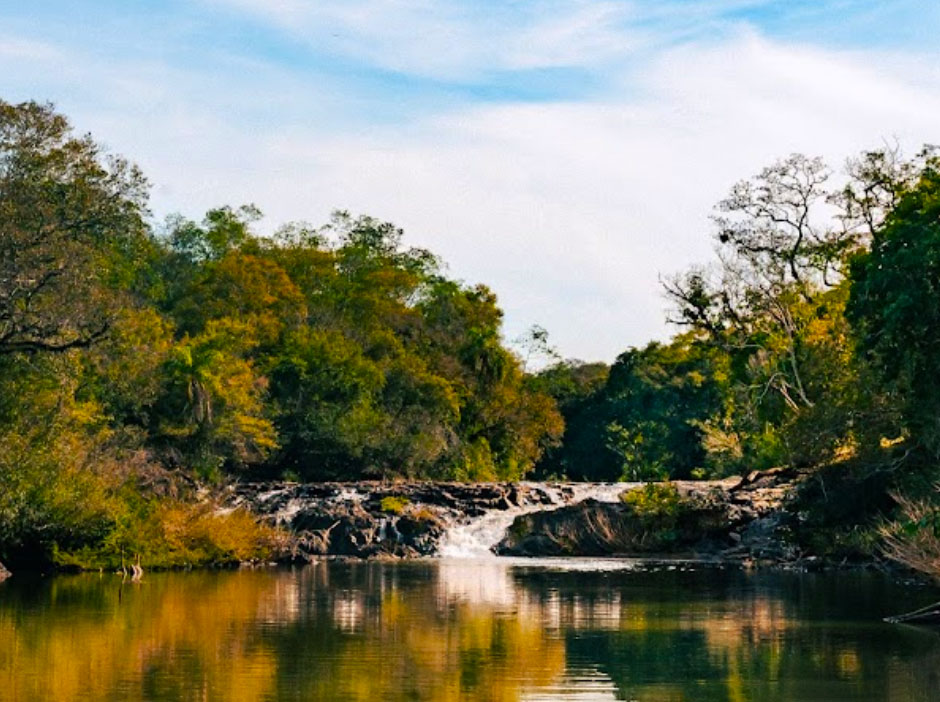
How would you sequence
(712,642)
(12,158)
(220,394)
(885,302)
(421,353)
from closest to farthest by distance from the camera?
(712,642) → (885,302) → (12,158) → (220,394) → (421,353)

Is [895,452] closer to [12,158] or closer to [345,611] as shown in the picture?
[345,611]

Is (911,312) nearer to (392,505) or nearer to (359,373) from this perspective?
(392,505)

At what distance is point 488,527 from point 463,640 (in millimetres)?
25978

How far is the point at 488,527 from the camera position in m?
47.7

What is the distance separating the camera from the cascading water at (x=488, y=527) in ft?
153

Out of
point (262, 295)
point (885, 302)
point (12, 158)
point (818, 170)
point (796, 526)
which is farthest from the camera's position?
point (262, 295)

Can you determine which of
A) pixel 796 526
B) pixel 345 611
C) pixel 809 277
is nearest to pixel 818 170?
pixel 809 277

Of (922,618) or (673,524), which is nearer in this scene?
(922,618)

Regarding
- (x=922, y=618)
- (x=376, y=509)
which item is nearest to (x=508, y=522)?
(x=376, y=509)

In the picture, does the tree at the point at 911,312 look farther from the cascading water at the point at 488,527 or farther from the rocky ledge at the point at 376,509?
the cascading water at the point at 488,527

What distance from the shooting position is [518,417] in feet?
229

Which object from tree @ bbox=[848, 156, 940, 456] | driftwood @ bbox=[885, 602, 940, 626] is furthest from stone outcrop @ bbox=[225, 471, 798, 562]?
driftwood @ bbox=[885, 602, 940, 626]

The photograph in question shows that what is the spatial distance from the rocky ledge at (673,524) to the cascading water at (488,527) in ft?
1.47

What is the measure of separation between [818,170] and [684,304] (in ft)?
18.5
